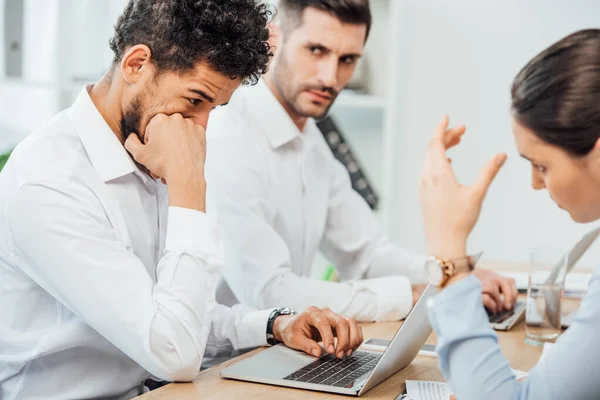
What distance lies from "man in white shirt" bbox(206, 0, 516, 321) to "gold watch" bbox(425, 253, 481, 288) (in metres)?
0.55

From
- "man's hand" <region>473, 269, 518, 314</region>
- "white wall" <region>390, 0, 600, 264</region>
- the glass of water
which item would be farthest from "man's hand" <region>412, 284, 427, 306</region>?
"white wall" <region>390, 0, 600, 264</region>

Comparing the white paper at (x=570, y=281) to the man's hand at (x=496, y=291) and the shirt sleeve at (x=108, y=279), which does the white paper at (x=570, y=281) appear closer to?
the man's hand at (x=496, y=291)

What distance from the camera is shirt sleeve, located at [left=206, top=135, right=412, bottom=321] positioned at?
1.78 meters

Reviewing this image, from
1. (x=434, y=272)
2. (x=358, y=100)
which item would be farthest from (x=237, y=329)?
(x=358, y=100)

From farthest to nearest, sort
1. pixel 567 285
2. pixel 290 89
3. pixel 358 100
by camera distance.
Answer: pixel 358 100
pixel 290 89
pixel 567 285

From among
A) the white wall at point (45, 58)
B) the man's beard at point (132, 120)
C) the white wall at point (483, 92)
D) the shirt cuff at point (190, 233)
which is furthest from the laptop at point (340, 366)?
the white wall at point (45, 58)

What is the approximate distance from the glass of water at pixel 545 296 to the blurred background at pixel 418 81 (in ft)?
6.15

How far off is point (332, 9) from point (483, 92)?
4.95ft

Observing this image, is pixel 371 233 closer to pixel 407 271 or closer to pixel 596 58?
pixel 407 271

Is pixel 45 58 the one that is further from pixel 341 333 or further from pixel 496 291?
pixel 341 333

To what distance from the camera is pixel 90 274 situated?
4.06 feet

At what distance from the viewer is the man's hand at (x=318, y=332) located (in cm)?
139

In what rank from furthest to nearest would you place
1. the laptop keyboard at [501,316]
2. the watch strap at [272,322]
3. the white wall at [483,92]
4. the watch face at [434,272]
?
1. the white wall at [483,92]
2. the laptop keyboard at [501,316]
3. the watch strap at [272,322]
4. the watch face at [434,272]

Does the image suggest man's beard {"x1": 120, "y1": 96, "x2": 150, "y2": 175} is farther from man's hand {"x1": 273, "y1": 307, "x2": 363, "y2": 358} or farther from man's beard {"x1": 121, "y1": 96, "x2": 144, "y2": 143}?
man's hand {"x1": 273, "y1": 307, "x2": 363, "y2": 358}
